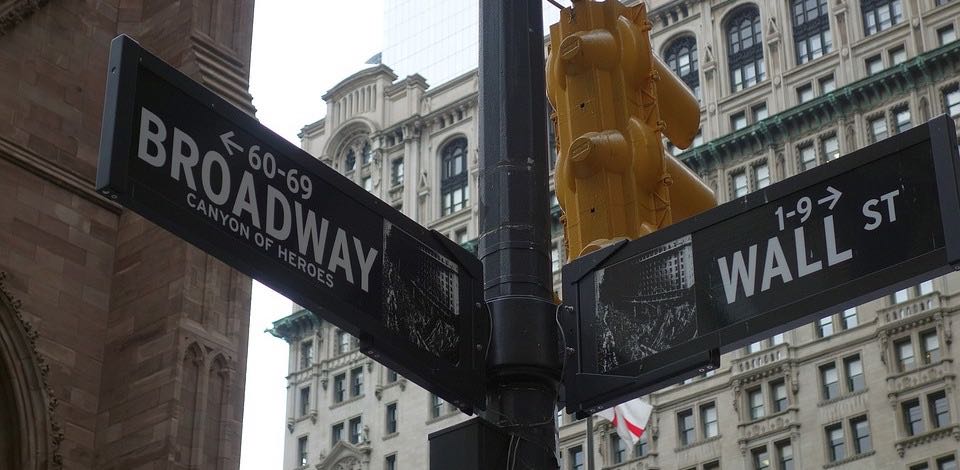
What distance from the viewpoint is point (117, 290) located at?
1888 centimetres

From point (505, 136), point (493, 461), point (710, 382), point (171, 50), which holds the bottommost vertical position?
point (493, 461)

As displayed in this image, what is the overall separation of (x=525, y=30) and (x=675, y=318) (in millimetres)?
1551

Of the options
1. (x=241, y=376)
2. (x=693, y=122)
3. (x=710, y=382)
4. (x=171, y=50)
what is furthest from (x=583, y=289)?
(x=710, y=382)

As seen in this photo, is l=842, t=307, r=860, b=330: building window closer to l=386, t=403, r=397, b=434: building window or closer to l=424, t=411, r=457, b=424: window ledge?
l=424, t=411, r=457, b=424: window ledge

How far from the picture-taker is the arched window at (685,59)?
251 feet

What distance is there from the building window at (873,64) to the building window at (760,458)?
17.5 meters

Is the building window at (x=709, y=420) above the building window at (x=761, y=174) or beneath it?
beneath

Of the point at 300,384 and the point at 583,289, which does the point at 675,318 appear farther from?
the point at 300,384

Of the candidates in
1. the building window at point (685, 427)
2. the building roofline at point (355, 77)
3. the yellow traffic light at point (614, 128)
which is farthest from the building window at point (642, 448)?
the yellow traffic light at point (614, 128)

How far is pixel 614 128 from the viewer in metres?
9.06

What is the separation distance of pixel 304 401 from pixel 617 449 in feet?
65.4

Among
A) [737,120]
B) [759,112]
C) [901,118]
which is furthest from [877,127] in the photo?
[737,120]

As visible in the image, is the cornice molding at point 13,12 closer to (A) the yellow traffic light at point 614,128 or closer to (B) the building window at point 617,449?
(A) the yellow traffic light at point 614,128

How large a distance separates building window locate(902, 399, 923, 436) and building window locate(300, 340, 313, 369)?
3362 centimetres
